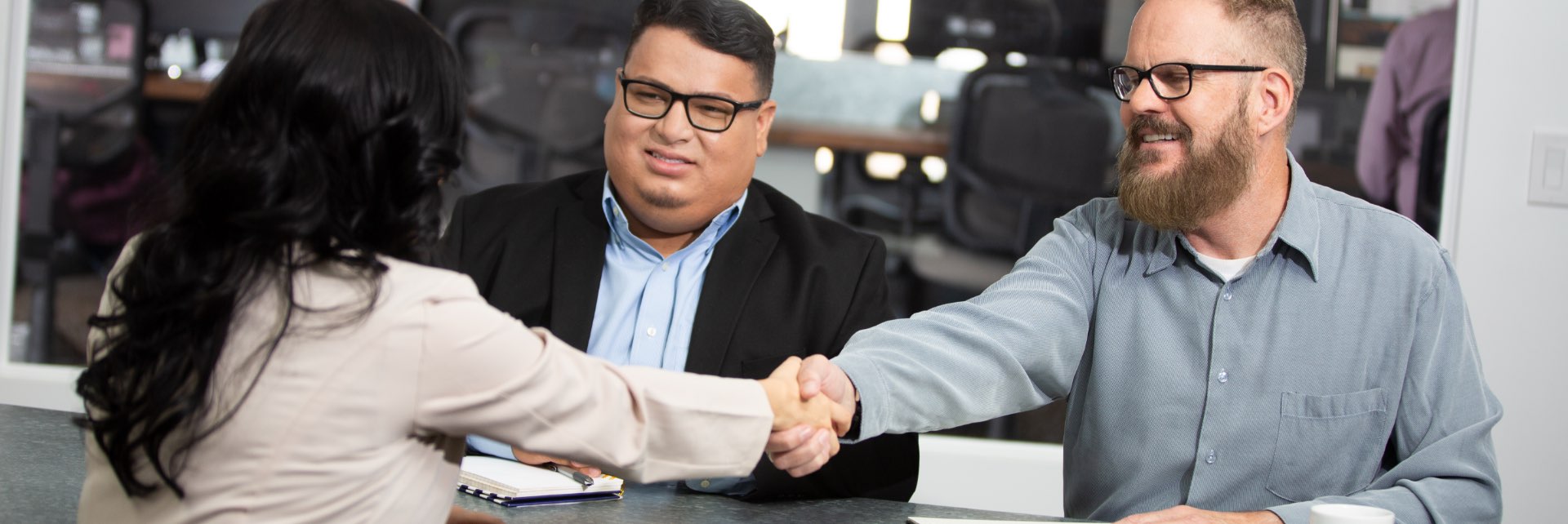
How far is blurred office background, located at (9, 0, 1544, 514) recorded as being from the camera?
343 centimetres

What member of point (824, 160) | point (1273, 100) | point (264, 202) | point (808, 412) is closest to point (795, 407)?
point (808, 412)

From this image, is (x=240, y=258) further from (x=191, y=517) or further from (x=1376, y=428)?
(x=1376, y=428)

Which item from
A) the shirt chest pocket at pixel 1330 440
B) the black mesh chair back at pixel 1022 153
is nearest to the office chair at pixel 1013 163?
the black mesh chair back at pixel 1022 153

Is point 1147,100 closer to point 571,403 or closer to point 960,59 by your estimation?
point 571,403

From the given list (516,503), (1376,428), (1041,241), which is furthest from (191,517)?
(1376,428)

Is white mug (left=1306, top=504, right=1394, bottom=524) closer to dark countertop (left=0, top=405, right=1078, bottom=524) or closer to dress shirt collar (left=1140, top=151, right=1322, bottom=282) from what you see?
dark countertop (left=0, top=405, right=1078, bottom=524)

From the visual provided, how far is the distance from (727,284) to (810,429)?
557mm

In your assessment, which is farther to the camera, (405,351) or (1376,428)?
(1376,428)

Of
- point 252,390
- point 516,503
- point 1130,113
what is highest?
point 1130,113

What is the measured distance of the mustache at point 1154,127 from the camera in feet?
5.84

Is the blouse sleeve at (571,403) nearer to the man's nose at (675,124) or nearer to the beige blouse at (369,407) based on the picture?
the beige blouse at (369,407)

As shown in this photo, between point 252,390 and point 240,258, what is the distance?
0.10 metres

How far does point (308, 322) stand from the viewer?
102 cm

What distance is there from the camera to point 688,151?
2018 mm
